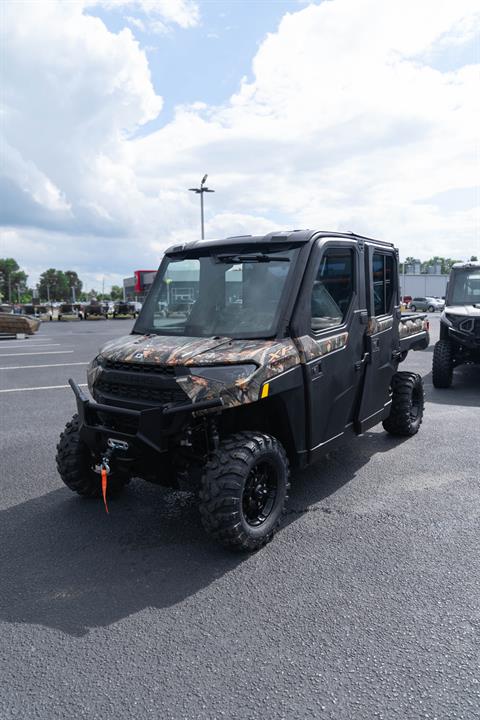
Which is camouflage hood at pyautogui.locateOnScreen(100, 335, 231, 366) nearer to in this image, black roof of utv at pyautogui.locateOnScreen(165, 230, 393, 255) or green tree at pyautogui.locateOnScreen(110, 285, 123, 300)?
black roof of utv at pyautogui.locateOnScreen(165, 230, 393, 255)

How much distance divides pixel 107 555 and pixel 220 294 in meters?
2.08

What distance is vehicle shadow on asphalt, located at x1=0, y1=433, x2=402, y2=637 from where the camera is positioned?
2.96 m

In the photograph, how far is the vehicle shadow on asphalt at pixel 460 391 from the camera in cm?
840

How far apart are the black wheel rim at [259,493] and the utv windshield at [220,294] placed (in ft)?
3.16

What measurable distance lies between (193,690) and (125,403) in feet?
6.04

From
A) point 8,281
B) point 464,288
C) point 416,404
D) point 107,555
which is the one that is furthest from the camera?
point 8,281

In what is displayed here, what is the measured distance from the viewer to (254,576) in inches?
127

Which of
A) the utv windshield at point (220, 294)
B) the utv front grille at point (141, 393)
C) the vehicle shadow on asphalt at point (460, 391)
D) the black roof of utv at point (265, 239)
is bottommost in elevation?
the vehicle shadow on asphalt at point (460, 391)

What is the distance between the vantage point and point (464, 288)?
35.0 ft

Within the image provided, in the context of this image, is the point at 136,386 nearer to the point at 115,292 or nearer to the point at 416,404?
the point at 416,404

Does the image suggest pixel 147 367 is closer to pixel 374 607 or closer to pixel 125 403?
pixel 125 403

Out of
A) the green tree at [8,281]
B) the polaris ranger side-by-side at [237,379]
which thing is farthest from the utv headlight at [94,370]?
the green tree at [8,281]

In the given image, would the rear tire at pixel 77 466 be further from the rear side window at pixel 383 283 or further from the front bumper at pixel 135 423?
the rear side window at pixel 383 283

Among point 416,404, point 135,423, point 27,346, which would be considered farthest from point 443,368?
point 27,346
